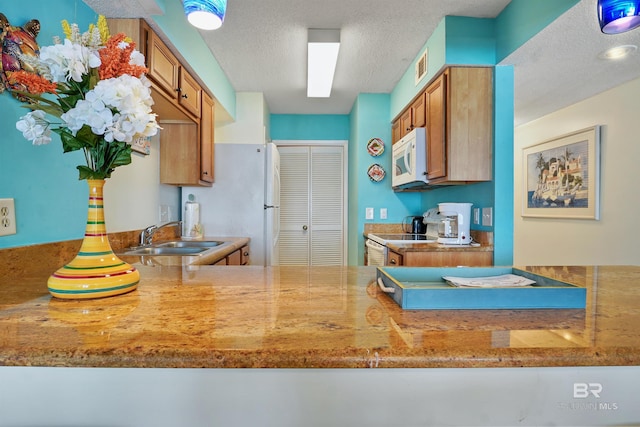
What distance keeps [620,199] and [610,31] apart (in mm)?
2170

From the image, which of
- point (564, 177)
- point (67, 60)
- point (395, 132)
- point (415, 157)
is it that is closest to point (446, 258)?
point (415, 157)

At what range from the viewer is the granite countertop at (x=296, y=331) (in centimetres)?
57

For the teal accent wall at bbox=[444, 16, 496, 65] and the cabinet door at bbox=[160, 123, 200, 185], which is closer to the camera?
the teal accent wall at bbox=[444, 16, 496, 65]

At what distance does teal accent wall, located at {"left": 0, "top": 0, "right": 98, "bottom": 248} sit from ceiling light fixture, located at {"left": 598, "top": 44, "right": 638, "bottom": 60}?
3.01m

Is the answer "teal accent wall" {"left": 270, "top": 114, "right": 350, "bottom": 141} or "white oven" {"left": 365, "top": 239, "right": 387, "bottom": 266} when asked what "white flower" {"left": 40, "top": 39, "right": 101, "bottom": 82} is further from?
"teal accent wall" {"left": 270, "top": 114, "right": 350, "bottom": 141}

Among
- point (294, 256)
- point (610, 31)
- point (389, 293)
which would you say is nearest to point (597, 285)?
point (389, 293)

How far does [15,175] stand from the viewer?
4.02ft

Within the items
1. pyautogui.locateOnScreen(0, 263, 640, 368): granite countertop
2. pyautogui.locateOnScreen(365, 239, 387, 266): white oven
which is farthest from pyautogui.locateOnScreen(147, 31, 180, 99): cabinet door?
pyautogui.locateOnScreen(365, 239, 387, 266): white oven

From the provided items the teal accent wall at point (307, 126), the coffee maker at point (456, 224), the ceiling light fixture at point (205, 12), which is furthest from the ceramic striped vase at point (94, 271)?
the teal accent wall at point (307, 126)

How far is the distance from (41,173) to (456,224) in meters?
2.46

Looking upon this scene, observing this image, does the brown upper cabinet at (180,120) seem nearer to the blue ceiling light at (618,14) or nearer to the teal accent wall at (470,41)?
the teal accent wall at (470,41)

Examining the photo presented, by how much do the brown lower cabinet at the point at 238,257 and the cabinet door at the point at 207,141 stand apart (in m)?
0.69

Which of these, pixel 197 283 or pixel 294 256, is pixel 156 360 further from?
pixel 294 256

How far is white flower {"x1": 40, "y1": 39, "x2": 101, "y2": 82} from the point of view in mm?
794
